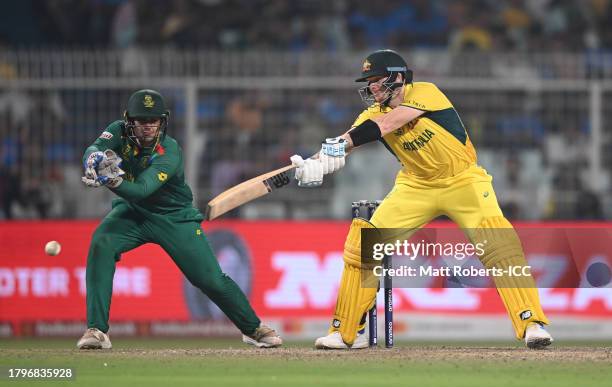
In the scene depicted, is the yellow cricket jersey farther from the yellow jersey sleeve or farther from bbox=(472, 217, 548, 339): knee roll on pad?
bbox=(472, 217, 548, 339): knee roll on pad

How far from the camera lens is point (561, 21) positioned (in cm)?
2039

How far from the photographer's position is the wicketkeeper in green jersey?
34.4 ft

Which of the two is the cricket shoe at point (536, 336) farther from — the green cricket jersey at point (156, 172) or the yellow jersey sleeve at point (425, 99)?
the green cricket jersey at point (156, 172)

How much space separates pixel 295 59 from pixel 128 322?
3618 mm

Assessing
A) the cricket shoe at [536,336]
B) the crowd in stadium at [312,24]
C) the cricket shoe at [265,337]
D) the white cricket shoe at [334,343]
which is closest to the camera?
the cricket shoe at [536,336]

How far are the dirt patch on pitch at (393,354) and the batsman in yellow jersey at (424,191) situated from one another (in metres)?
0.26

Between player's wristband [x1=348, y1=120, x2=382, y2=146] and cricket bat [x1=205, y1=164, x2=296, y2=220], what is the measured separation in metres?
0.55

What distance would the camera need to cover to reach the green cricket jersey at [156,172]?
10367 mm

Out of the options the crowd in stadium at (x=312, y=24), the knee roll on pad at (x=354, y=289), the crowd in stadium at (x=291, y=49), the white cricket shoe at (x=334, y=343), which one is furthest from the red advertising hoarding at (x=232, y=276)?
the crowd in stadium at (x=312, y=24)

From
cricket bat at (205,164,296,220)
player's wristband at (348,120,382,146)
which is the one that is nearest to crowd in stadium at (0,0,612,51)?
player's wristband at (348,120,382,146)

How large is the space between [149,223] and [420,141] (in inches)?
88.2

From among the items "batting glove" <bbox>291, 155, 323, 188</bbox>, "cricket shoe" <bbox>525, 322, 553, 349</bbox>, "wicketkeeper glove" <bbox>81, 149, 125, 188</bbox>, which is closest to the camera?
"wicketkeeper glove" <bbox>81, 149, 125, 188</bbox>

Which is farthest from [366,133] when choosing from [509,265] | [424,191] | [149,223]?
[149,223]

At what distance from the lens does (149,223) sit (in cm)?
1070
